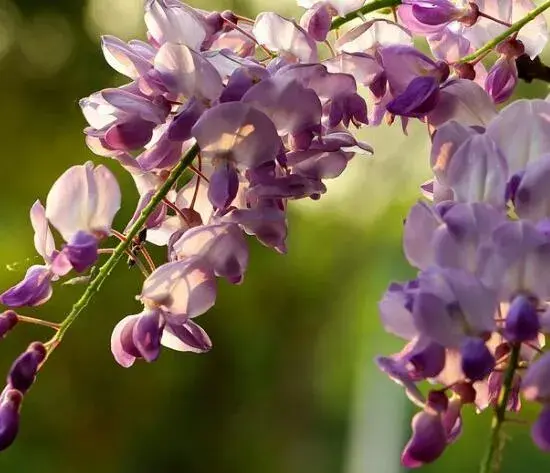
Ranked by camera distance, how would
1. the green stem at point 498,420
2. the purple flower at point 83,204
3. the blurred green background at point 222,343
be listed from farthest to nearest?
the blurred green background at point 222,343 < the purple flower at point 83,204 < the green stem at point 498,420

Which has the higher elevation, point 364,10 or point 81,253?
point 364,10

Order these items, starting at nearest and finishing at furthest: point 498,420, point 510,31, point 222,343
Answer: point 498,420, point 510,31, point 222,343

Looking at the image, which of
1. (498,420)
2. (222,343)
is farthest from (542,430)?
(222,343)

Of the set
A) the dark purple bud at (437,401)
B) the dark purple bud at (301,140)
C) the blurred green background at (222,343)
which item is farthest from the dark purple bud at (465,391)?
the blurred green background at (222,343)

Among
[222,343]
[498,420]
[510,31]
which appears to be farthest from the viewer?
[222,343]

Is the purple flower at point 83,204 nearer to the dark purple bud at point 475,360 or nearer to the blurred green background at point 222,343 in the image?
the dark purple bud at point 475,360

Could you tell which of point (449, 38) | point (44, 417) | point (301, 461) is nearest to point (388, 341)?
point (301, 461)

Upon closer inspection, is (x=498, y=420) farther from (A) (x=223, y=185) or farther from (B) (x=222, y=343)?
(B) (x=222, y=343)
